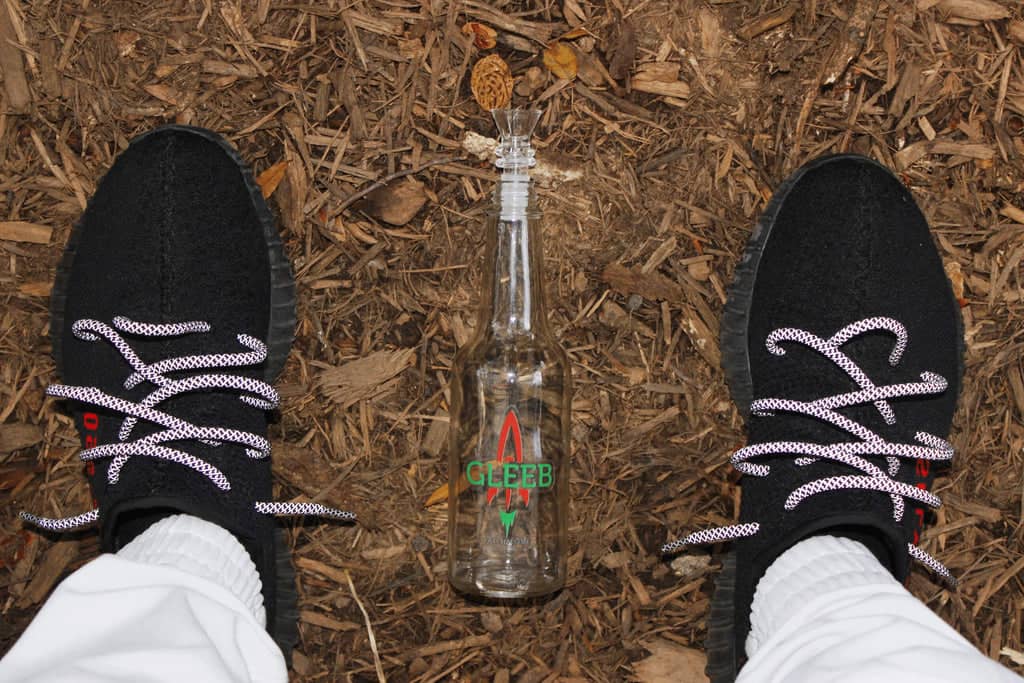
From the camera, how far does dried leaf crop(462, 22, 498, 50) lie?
1.92 metres

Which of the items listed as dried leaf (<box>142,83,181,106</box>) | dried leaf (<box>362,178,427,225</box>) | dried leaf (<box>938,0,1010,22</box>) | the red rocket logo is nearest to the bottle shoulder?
the red rocket logo

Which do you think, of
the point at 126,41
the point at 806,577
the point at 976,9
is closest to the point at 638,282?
the point at 806,577

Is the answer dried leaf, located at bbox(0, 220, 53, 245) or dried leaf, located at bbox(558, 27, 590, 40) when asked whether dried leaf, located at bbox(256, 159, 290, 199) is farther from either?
dried leaf, located at bbox(558, 27, 590, 40)

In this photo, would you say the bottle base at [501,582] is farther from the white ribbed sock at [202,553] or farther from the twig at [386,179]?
the twig at [386,179]

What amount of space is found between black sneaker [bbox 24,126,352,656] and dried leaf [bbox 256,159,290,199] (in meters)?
0.02

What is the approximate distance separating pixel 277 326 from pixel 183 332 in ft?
0.61

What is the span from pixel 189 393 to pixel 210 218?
366mm

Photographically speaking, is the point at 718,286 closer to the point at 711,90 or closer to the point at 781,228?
the point at 781,228

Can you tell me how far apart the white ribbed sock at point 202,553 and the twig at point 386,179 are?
693 mm

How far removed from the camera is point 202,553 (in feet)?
5.37

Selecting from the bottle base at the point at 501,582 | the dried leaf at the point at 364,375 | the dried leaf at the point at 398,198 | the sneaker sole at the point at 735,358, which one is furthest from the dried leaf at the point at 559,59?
the bottle base at the point at 501,582

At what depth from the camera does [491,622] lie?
198 centimetres

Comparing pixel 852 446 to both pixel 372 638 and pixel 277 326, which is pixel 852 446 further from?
pixel 277 326

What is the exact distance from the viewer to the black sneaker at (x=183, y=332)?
6.01ft
